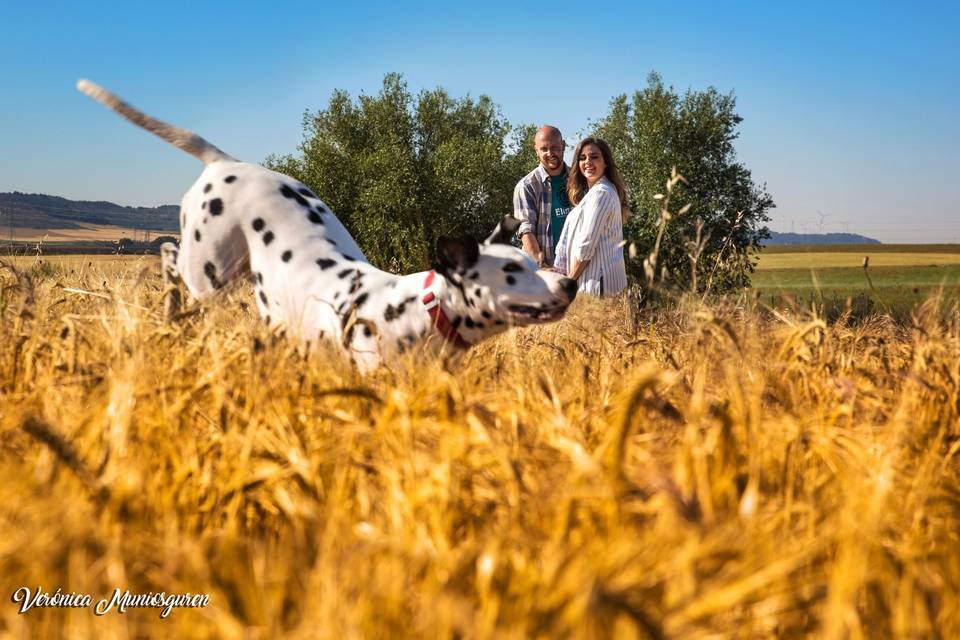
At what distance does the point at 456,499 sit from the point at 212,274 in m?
5.20

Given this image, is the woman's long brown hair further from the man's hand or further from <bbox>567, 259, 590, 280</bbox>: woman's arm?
<bbox>567, 259, 590, 280</bbox>: woman's arm

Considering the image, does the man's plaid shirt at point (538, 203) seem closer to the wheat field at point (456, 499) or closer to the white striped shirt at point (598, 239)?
the white striped shirt at point (598, 239)

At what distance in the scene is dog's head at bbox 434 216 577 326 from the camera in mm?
5199

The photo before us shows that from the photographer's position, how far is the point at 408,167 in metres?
41.6

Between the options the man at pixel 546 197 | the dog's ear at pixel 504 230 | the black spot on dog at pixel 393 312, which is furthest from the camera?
the man at pixel 546 197

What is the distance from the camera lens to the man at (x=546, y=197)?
421 inches

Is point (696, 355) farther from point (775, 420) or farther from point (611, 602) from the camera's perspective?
point (611, 602)

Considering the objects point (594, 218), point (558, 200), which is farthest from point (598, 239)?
point (558, 200)

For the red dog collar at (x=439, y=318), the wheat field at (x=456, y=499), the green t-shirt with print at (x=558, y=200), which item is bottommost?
the wheat field at (x=456, y=499)

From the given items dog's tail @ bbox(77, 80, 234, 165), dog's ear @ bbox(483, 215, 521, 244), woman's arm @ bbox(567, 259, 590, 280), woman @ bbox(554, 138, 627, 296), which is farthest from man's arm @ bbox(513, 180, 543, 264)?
dog's ear @ bbox(483, 215, 521, 244)

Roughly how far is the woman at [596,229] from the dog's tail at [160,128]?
3.94 meters

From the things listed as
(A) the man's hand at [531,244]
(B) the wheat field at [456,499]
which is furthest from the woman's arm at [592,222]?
(B) the wheat field at [456,499]

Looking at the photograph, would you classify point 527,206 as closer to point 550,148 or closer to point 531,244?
point 531,244

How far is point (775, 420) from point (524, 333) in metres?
3.95
